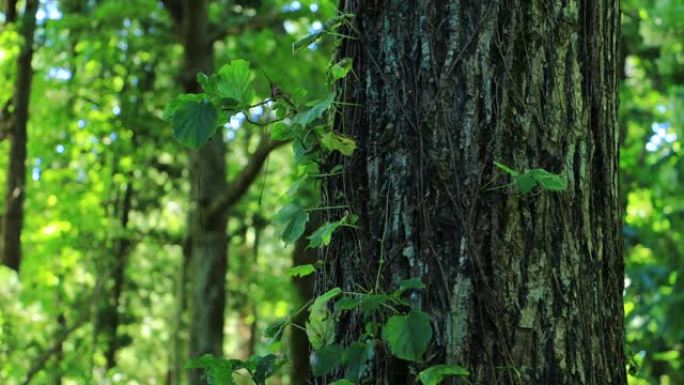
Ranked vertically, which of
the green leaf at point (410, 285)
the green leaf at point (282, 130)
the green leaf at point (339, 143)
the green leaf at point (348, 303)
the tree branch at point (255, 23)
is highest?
the tree branch at point (255, 23)

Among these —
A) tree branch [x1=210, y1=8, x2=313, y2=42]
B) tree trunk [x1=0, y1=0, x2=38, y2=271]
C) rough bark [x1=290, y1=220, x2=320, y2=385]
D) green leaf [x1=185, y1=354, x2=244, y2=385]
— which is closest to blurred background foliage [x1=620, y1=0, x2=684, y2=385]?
rough bark [x1=290, y1=220, x2=320, y2=385]

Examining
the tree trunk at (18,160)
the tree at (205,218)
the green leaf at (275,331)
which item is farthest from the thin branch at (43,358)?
the green leaf at (275,331)

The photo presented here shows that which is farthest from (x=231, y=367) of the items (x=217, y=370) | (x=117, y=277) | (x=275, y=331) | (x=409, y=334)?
(x=117, y=277)

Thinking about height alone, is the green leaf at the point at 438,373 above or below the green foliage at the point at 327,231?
below

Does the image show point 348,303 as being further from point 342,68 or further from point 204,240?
point 204,240

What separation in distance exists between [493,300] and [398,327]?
260 mm

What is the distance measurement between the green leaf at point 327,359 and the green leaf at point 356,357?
3cm

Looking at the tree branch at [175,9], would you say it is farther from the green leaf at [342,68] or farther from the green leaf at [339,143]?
the green leaf at [339,143]

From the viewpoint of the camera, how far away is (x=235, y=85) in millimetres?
2316

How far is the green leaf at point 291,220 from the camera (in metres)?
2.42

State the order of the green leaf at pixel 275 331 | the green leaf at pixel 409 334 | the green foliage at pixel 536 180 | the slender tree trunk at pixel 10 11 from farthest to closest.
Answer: the slender tree trunk at pixel 10 11, the green leaf at pixel 275 331, the green foliage at pixel 536 180, the green leaf at pixel 409 334

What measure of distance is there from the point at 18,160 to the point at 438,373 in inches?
354

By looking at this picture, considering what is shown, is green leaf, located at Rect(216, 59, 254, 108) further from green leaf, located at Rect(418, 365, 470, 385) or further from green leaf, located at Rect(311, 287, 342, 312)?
green leaf, located at Rect(418, 365, 470, 385)

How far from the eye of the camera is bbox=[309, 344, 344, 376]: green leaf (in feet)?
7.29
